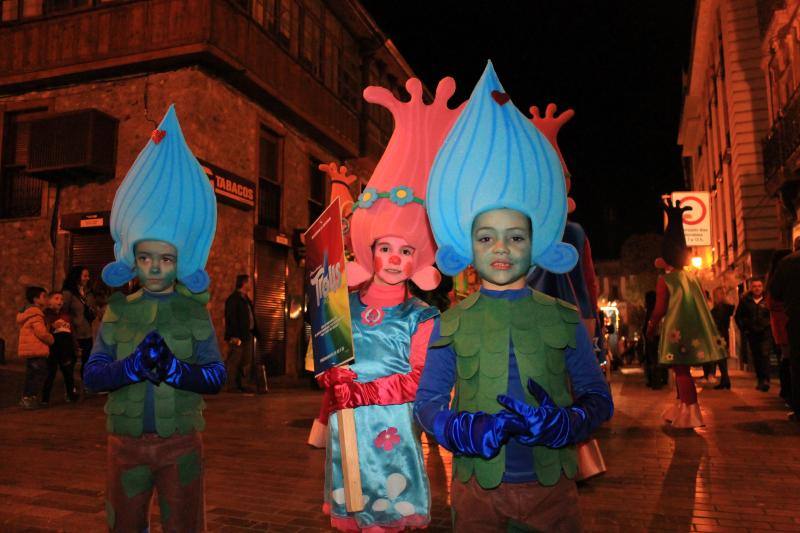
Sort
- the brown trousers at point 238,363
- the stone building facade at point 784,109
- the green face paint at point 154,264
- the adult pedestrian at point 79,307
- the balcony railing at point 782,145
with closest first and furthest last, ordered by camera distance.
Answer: the green face paint at point 154,264
the adult pedestrian at point 79,307
the brown trousers at point 238,363
the balcony railing at point 782,145
the stone building facade at point 784,109

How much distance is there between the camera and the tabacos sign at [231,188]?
11.4 metres

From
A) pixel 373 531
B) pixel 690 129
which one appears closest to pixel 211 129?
pixel 373 531

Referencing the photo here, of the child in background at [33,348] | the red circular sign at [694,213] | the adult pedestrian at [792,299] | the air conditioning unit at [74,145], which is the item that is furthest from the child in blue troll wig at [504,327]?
the red circular sign at [694,213]

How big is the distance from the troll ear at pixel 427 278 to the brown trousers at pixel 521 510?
128cm

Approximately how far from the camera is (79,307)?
920 cm

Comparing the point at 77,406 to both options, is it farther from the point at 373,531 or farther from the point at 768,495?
the point at 768,495

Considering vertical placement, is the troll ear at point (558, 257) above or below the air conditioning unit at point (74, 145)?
below

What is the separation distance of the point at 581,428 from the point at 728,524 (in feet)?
8.70

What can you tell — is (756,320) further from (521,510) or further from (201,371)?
(201,371)

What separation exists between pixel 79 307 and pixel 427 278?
25.4 feet

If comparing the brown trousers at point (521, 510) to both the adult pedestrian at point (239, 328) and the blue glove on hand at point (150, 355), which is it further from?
the adult pedestrian at point (239, 328)

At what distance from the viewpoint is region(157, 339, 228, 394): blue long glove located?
101 inches

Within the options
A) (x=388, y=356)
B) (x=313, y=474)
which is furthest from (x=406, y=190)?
(x=313, y=474)

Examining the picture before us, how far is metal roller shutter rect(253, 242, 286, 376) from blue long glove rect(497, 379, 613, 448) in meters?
11.7
